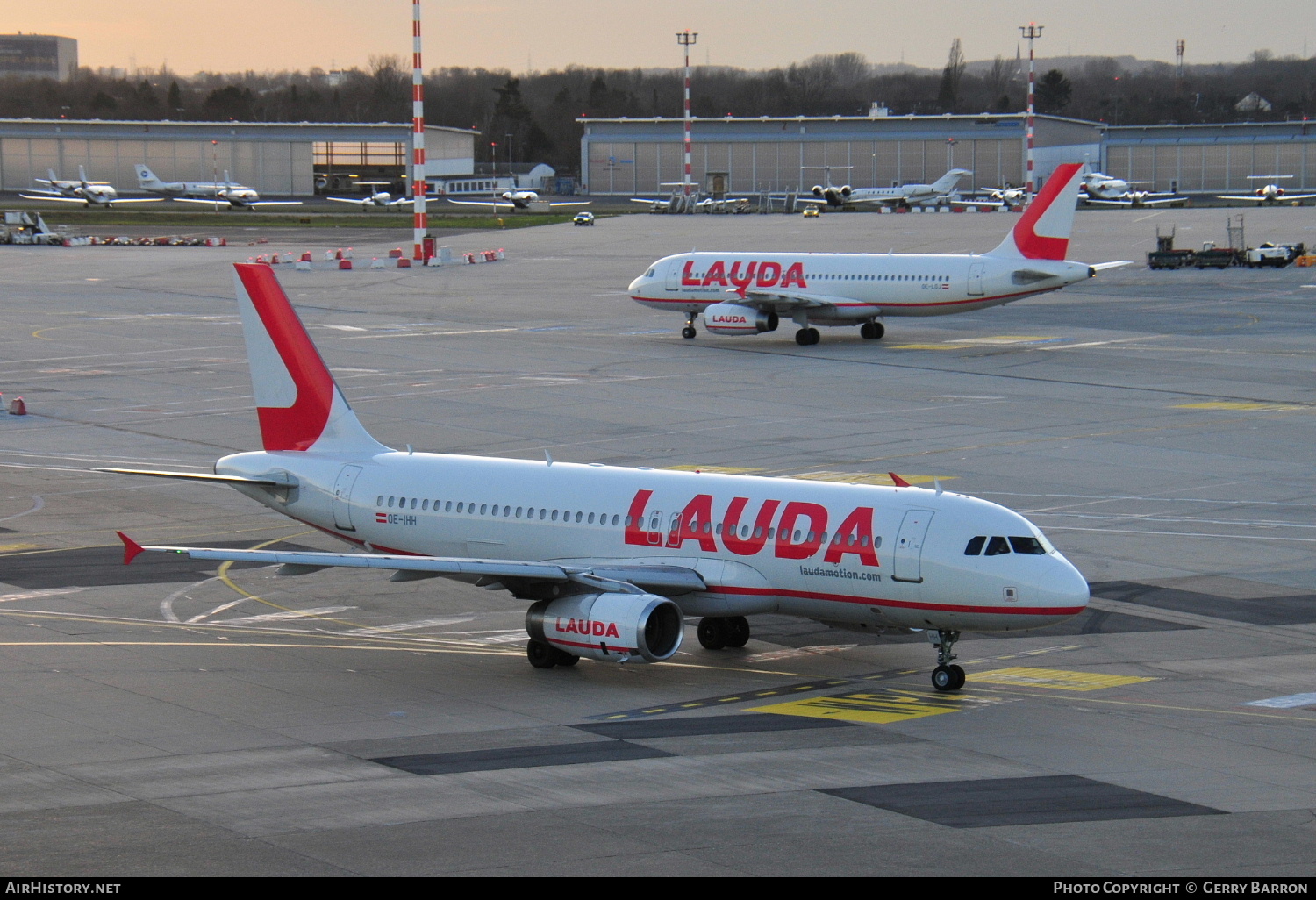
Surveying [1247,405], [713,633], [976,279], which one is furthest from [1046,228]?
[713,633]

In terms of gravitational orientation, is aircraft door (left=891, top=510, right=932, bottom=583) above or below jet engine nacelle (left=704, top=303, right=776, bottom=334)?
below

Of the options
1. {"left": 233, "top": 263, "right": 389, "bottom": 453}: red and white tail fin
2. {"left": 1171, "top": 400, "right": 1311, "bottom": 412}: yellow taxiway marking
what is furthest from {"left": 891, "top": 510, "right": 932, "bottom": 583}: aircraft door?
{"left": 1171, "top": 400, "right": 1311, "bottom": 412}: yellow taxiway marking

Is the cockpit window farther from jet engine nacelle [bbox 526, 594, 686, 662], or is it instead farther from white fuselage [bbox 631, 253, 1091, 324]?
white fuselage [bbox 631, 253, 1091, 324]

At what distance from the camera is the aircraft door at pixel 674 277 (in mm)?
89375

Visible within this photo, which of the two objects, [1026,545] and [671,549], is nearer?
[1026,545]

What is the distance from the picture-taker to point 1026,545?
29078mm

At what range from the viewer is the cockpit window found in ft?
95.2

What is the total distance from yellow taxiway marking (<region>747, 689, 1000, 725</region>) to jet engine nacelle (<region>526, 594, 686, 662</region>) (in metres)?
2.50

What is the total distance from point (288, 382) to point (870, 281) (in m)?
53.4

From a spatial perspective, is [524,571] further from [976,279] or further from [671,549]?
[976,279]

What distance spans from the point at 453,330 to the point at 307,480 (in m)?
58.5

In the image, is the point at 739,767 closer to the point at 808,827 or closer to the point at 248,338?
the point at 808,827

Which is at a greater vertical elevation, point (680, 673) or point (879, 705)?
point (879, 705)

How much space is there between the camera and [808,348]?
8569 cm
